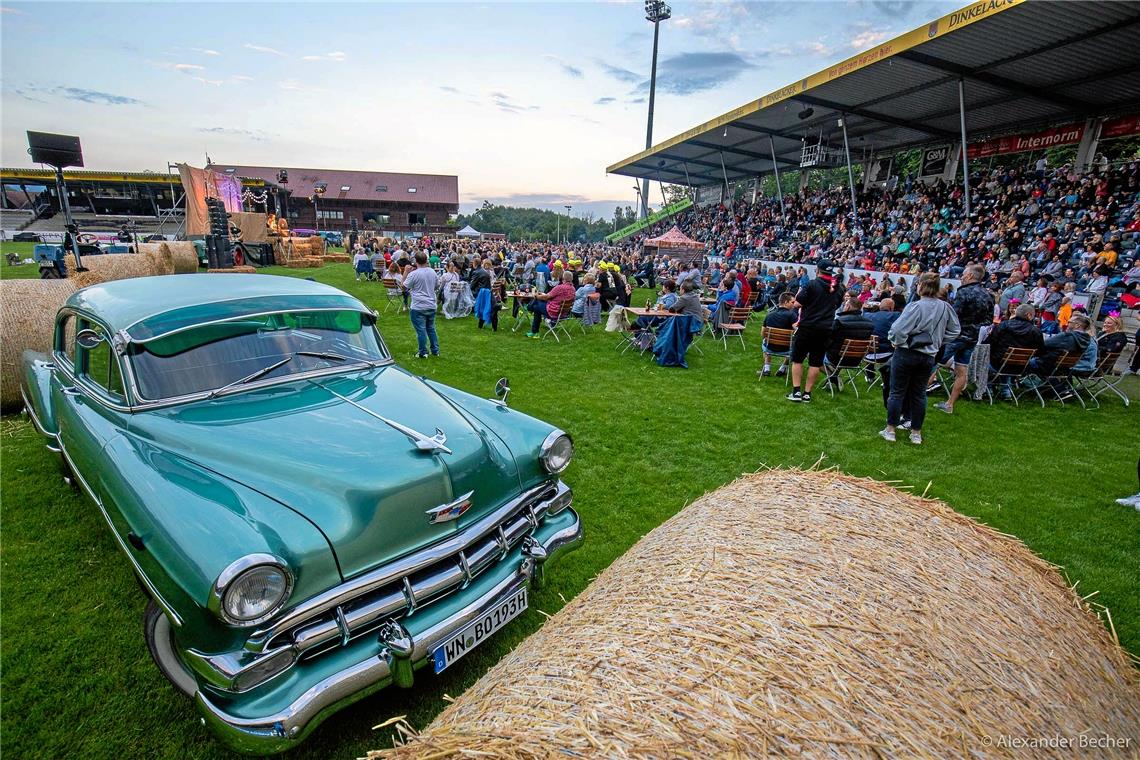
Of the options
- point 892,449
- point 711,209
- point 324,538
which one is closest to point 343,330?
point 324,538

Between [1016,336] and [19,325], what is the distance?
13.9 metres

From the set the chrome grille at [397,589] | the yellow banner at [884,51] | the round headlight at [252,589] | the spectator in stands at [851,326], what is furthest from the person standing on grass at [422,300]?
the yellow banner at [884,51]

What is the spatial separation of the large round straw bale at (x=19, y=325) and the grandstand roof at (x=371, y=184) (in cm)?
6233

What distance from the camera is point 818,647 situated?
166 centimetres

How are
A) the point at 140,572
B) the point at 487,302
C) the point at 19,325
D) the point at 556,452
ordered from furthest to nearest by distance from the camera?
1. the point at 487,302
2. the point at 19,325
3. the point at 556,452
4. the point at 140,572

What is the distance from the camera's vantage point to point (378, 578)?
8.02 ft

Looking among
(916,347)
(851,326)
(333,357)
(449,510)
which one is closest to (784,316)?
(851,326)

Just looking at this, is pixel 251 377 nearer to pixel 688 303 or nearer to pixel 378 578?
→ pixel 378 578

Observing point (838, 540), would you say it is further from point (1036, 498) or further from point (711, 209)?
point (711, 209)

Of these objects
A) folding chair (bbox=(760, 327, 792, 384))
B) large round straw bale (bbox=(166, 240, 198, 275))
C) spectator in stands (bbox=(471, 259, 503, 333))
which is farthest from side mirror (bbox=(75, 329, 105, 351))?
large round straw bale (bbox=(166, 240, 198, 275))

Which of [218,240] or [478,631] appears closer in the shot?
[478,631]

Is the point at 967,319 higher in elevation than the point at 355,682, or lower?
higher

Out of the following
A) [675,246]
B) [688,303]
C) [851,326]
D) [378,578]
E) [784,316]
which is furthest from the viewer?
[675,246]

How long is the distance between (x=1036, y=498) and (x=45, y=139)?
20.2 m
